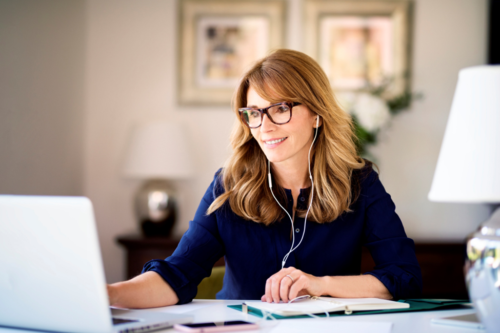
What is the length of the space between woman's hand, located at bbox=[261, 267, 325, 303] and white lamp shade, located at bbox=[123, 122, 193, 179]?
1.75 metres

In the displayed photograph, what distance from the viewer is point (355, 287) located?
1291mm

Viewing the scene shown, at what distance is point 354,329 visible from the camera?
968mm

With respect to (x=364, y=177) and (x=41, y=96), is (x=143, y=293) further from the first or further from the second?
(x=41, y=96)

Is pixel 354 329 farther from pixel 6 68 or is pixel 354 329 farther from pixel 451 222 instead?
pixel 451 222

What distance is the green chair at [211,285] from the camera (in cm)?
163

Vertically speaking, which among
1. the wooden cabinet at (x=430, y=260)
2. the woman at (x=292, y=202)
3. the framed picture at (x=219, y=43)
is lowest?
the wooden cabinet at (x=430, y=260)

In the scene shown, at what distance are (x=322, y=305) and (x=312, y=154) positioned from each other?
70cm

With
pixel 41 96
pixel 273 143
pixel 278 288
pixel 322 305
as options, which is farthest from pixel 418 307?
pixel 41 96

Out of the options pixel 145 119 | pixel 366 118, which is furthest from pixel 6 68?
pixel 366 118

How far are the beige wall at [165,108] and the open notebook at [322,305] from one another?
195cm

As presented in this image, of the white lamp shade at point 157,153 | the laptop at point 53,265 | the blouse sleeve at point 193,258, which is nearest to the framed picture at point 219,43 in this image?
the white lamp shade at point 157,153

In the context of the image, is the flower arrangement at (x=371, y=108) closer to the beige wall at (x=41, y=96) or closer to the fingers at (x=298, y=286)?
the fingers at (x=298, y=286)

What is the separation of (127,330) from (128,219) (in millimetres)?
2424

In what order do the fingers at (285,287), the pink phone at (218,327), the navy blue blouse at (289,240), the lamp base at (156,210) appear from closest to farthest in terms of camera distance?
the pink phone at (218,327) → the fingers at (285,287) → the navy blue blouse at (289,240) → the lamp base at (156,210)
